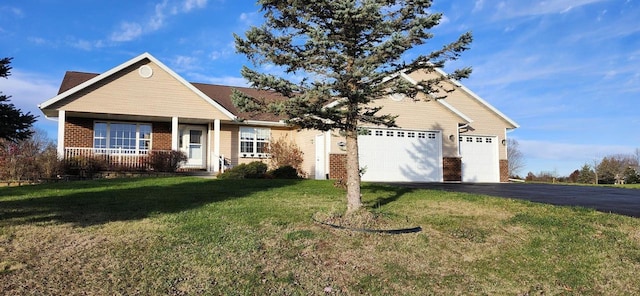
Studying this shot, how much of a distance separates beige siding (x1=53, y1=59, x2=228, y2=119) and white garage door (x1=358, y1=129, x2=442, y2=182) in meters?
6.36

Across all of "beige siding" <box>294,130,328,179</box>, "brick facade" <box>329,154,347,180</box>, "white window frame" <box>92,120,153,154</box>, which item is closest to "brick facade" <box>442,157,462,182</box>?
"brick facade" <box>329,154,347,180</box>

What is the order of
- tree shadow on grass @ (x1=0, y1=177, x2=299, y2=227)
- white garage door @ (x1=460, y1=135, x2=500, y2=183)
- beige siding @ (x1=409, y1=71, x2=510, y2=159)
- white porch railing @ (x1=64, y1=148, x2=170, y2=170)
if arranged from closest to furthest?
tree shadow on grass @ (x1=0, y1=177, x2=299, y2=227) → white porch railing @ (x1=64, y1=148, x2=170, y2=170) → white garage door @ (x1=460, y1=135, x2=500, y2=183) → beige siding @ (x1=409, y1=71, x2=510, y2=159)

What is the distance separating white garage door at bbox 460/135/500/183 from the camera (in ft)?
68.8

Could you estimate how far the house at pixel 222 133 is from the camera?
1761 cm

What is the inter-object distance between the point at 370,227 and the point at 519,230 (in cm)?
236

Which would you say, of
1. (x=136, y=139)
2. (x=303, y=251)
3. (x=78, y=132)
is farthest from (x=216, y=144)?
(x=303, y=251)

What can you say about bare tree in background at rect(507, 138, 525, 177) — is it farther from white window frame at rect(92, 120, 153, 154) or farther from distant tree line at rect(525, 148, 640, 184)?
white window frame at rect(92, 120, 153, 154)

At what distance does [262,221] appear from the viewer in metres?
7.32

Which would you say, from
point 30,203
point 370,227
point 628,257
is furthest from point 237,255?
point 30,203

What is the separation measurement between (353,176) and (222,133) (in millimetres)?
13599

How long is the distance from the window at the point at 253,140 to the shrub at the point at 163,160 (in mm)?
3721

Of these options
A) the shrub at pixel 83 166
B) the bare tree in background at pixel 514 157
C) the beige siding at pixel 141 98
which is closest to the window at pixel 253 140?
the beige siding at pixel 141 98

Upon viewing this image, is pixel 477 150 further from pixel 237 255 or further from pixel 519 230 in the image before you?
pixel 237 255

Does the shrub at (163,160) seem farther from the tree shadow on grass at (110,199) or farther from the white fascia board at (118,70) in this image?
the tree shadow on grass at (110,199)
